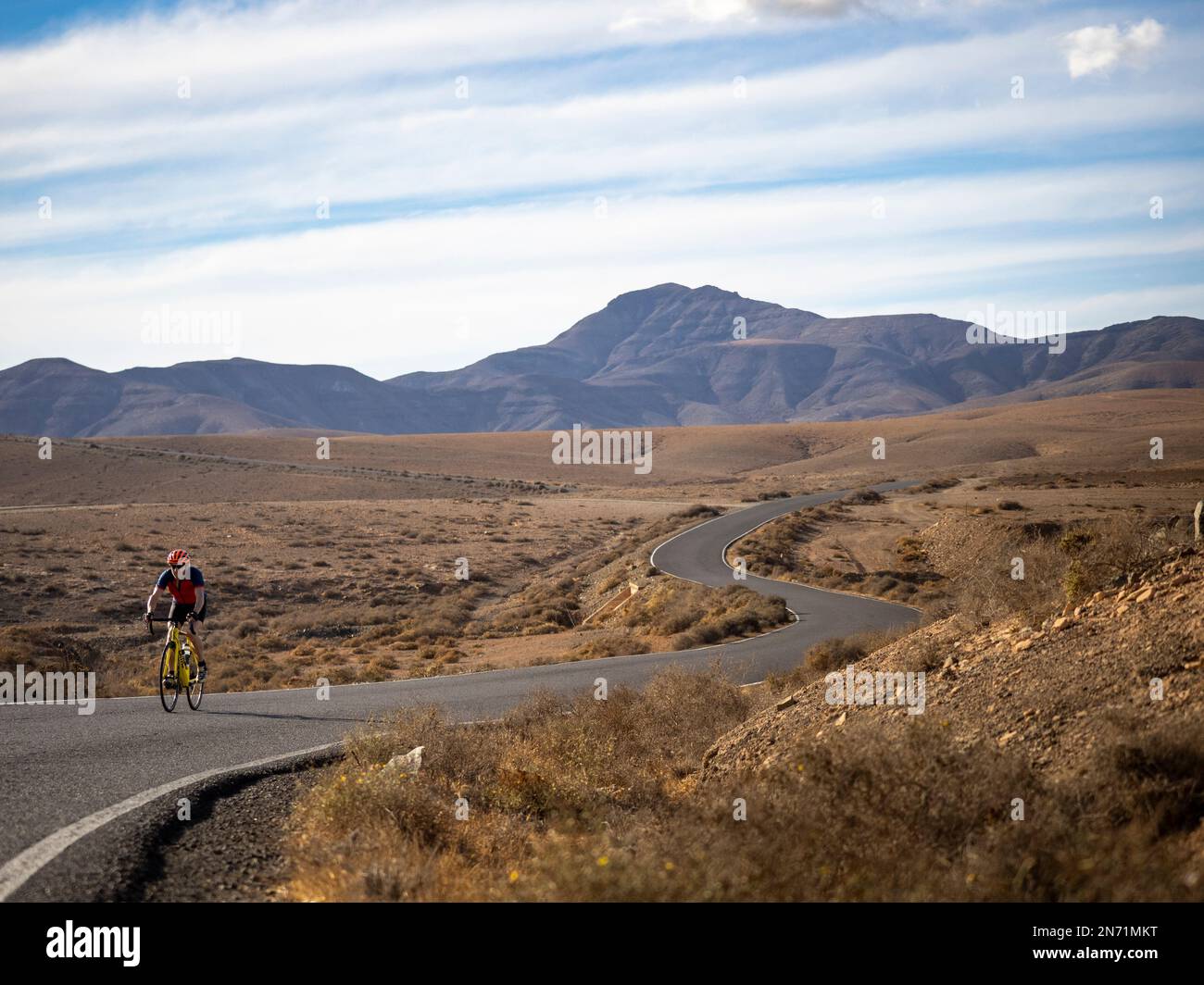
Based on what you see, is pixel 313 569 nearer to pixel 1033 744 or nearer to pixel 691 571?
pixel 691 571

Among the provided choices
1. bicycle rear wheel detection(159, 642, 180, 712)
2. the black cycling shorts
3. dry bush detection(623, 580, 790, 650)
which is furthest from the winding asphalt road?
dry bush detection(623, 580, 790, 650)

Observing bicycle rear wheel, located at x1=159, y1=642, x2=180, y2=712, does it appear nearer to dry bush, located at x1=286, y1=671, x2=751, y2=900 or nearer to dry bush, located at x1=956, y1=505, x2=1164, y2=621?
dry bush, located at x1=286, y1=671, x2=751, y2=900

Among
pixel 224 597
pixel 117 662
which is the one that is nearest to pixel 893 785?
pixel 117 662

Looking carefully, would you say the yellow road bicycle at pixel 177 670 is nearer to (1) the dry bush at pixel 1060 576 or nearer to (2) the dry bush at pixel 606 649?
(1) the dry bush at pixel 1060 576

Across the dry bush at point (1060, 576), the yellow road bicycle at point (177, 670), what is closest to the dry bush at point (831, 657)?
the dry bush at point (1060, 576)

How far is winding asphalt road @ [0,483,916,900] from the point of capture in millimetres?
6434

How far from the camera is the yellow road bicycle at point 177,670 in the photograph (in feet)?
40.0

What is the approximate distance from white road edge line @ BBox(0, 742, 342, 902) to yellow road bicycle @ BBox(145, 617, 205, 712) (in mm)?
3256

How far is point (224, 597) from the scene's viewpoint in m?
34.4

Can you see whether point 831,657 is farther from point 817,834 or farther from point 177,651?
point 817,834

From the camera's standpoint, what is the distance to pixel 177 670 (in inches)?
486

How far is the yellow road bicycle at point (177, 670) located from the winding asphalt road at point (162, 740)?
0.25 meters

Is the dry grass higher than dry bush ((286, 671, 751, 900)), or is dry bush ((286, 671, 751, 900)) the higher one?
the dry grass
